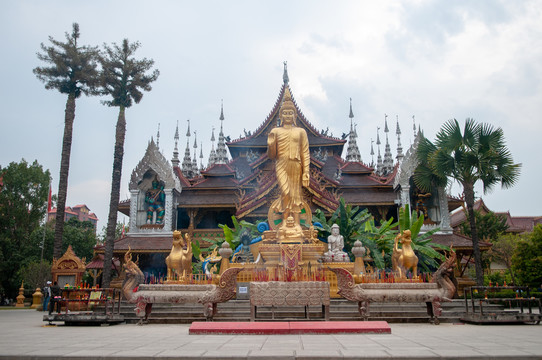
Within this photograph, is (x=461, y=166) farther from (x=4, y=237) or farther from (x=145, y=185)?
(x=4, y=237)

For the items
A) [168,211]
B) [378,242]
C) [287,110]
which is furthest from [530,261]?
[168,211]

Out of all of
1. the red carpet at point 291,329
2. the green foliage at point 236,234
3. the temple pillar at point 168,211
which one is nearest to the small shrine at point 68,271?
the green foliage at point 236,234

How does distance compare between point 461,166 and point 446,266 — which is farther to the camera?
point 461,166

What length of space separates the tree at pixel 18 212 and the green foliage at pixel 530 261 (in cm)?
3221

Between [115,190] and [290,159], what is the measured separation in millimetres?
10040

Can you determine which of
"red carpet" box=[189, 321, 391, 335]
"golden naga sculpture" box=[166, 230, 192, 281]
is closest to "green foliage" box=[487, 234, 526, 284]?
"golden naga sculpture" box=[166, 230, 192, 281]

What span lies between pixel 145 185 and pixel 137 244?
4598mm

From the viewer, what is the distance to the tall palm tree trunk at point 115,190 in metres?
20.6

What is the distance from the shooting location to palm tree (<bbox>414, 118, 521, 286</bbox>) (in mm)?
17547

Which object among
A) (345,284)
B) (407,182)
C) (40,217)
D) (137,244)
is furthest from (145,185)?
(345,284)

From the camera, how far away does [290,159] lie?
15.6 m

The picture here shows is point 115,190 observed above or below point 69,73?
below

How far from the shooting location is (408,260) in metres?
12.7

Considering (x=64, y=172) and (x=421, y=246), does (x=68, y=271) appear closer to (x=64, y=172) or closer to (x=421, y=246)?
(x=64, y=172)
